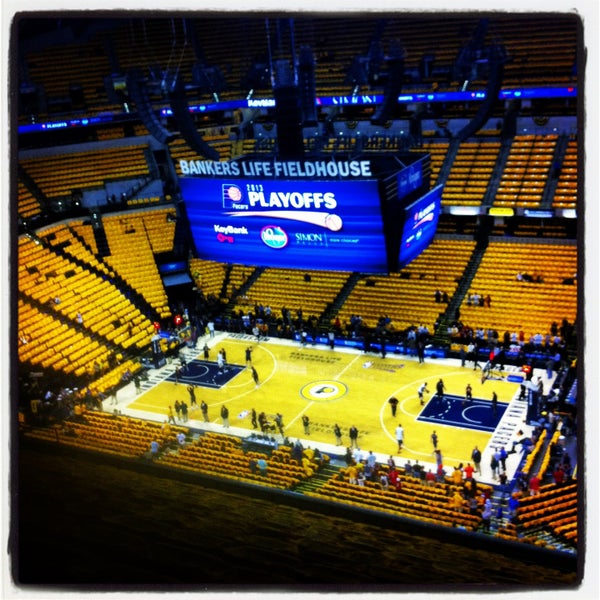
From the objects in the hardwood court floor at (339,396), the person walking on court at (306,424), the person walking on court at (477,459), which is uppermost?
the person walking on court at (477,459)

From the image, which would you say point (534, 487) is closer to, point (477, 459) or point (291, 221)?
point (477, 459)

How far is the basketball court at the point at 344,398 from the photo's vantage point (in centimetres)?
2092

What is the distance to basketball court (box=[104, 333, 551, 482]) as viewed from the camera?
20922 mm

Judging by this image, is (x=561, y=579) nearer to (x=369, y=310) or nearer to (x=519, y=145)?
(x=369, y=310)

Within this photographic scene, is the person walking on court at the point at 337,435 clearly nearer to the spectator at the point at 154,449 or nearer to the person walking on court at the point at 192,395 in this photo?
the spectator at the point at 154,449

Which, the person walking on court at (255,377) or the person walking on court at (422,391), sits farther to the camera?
the person walking on court at (255,377)

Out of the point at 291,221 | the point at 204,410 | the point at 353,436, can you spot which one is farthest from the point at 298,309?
the point at 291,221

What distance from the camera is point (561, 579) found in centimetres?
1395

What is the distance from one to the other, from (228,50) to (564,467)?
22.5 meters

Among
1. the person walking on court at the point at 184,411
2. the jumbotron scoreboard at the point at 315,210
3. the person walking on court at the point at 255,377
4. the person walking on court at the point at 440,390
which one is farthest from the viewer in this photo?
the person walking on court at the point at 255,377

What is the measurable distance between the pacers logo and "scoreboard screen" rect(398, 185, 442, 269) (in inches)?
208

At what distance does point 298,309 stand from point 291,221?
9.39 metres

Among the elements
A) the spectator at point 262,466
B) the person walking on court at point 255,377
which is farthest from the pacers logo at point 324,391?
the spectator at point 262,466

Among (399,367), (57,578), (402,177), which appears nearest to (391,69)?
(402,177)
